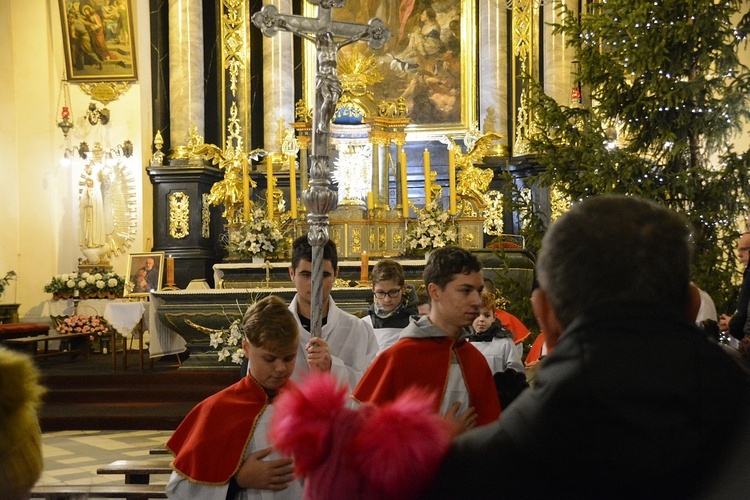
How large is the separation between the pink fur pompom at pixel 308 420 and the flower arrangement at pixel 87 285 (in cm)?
1285

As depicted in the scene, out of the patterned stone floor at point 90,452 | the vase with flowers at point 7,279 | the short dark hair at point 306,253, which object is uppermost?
the short dark hair at point 306,253

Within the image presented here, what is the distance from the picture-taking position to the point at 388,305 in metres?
5.62

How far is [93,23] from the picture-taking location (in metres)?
15.0

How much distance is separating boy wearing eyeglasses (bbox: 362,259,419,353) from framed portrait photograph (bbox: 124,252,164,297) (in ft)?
27.1

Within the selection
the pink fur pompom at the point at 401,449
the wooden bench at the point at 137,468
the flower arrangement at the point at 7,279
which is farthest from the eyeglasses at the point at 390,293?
the flower arrangement at the point at 7,279

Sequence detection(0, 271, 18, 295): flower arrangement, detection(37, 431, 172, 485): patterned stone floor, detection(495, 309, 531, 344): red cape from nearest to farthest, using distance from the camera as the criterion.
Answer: detection(495, 309, 531, 344): red cape, detection(37, 431, 172, 485): patterned stone floor, detection(0, 271, 18, 295): flower arrangement

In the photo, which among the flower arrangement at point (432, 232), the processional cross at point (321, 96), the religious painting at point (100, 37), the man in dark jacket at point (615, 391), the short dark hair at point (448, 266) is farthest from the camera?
the religious painting at point (100, 37)

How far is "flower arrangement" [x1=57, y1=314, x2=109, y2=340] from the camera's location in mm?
13367

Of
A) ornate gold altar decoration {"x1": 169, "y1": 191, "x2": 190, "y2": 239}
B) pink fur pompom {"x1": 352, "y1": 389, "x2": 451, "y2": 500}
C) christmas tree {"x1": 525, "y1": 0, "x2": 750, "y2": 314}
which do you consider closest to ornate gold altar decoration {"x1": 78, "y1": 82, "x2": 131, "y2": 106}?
ornate gold altar decoration {"x1": 169, "y1": 191, "x2": 190, "y2": 239}

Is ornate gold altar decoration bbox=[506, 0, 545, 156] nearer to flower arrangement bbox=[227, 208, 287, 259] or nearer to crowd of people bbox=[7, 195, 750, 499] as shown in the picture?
flower arrangement bbox=[227, 208, 287, 259]

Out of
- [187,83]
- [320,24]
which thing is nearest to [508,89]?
[187,83]

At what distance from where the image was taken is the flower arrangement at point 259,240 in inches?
441

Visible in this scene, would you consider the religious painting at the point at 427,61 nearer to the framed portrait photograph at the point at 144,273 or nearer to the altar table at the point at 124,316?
the framed portrait photograph at the point at 144,273

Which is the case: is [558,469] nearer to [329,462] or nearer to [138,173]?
[329,462]
